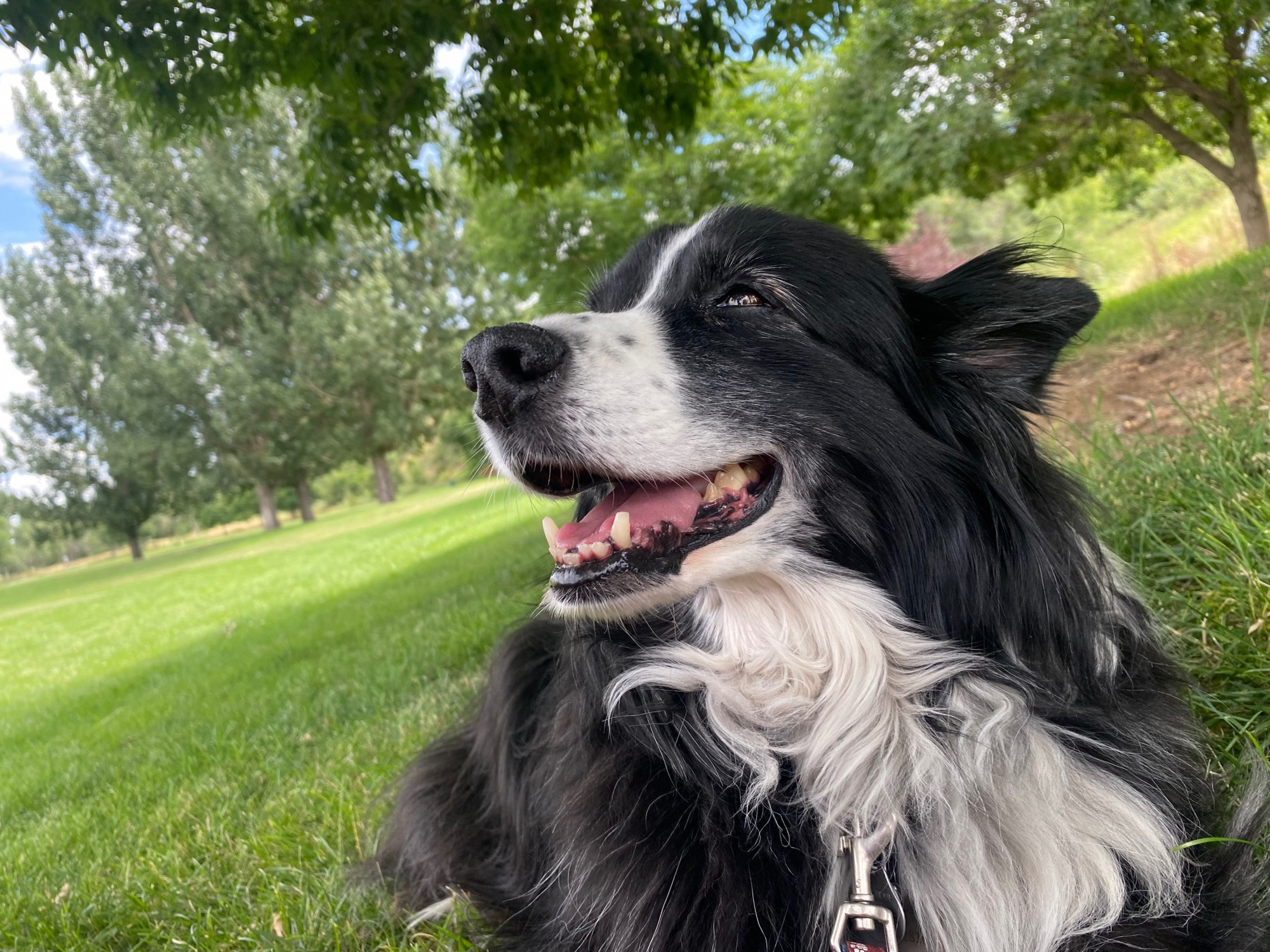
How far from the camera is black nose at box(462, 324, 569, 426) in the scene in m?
1.84

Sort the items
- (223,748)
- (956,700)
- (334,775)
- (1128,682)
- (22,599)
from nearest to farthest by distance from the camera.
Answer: (956,700) → (1128,682) → (334,775) → (223,748) → (22,599)

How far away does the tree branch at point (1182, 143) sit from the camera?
11.3 meters

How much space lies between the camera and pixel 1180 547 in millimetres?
3061

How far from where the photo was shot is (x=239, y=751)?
459cm

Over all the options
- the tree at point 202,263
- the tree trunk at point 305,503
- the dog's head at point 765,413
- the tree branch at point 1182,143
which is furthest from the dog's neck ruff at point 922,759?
the tree trunk at point 305,503

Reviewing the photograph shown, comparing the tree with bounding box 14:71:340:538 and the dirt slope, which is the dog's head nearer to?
the dirt slope

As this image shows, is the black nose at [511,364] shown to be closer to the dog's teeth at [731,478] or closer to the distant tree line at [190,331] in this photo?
the dog's teeth at [731,478]

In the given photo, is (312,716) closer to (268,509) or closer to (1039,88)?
(1039,88)

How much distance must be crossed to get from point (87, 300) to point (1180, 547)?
4246 centimetres

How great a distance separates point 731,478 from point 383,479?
140ft

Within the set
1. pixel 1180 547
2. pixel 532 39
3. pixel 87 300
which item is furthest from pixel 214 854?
pixel 87 300

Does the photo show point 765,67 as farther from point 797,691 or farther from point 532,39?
point 797,691

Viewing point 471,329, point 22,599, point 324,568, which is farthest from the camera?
→ point 471,329

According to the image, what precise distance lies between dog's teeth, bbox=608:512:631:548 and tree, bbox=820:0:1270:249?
25.2ft
